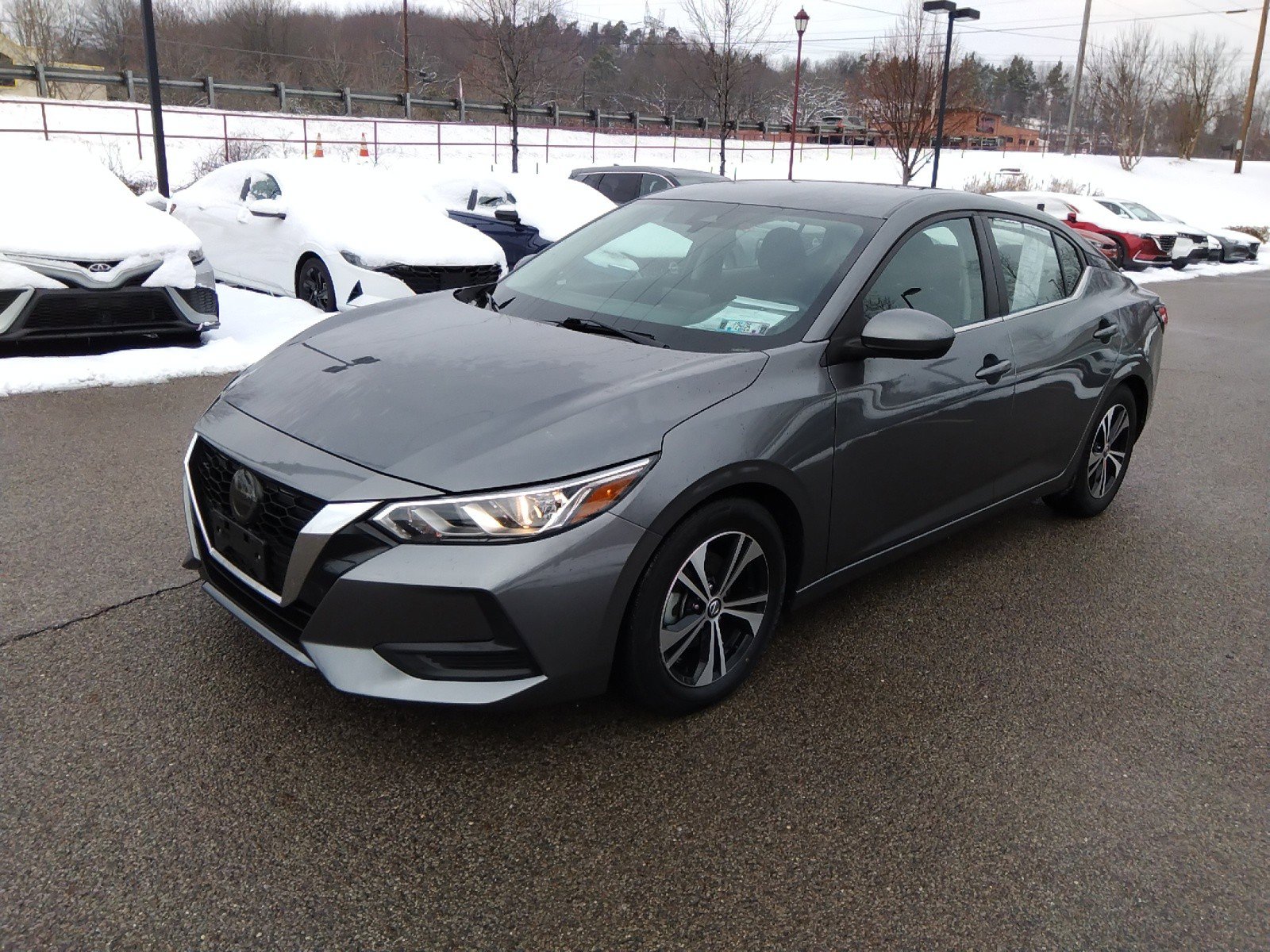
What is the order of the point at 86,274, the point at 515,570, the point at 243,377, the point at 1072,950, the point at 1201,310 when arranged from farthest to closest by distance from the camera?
the point at 1201,310, the point at 86,274, the point at 243,377, the point at 515,570, the point at 1072,950

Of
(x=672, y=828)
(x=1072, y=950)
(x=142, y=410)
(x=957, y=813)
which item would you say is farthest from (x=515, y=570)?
(x=142, y=410)

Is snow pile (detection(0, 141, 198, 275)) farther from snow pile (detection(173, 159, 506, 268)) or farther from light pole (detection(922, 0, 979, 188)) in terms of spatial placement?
light pole (detection(922, 0, 979, 188))

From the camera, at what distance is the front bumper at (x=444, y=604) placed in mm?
2564

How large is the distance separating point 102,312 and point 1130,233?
67.4 ft

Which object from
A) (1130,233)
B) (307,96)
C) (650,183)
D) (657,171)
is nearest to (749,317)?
(657,171)

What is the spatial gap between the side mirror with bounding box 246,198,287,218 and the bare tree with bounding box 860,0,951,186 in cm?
2071

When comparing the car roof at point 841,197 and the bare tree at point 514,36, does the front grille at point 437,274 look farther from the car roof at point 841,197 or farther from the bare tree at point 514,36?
the bare tree at point 514,36

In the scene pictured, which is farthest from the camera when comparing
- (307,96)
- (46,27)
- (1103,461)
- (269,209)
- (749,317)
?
(46,27)

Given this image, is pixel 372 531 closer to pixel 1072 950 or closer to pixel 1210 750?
pixel 1072 950

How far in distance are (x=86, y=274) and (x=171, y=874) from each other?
6.12m

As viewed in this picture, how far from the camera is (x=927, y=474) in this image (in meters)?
3.80

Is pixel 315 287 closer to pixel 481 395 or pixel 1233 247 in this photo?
pixel 481 395

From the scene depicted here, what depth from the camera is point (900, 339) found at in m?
3.29

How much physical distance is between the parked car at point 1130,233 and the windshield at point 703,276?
1906 cm
